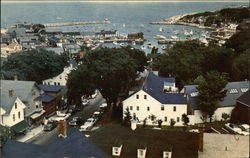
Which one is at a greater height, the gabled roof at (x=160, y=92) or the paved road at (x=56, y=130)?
the gabled roof at (x=160, y=92)

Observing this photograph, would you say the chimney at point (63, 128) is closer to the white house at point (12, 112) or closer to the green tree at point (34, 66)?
the white house at point (12, 112)

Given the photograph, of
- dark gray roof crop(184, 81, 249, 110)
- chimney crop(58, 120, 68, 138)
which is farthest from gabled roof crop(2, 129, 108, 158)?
dark gray roof crop(184, 81, 249, 110)

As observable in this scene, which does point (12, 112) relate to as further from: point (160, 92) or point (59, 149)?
point (59, 149)

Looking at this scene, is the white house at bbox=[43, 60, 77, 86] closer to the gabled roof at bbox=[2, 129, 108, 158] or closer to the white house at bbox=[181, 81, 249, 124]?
the white house at bbox=[181, 81, 249, 124]

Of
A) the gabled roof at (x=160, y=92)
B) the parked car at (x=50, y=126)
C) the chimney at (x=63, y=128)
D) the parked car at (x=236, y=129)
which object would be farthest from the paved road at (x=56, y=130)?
the parked car at (x=236, y=129)

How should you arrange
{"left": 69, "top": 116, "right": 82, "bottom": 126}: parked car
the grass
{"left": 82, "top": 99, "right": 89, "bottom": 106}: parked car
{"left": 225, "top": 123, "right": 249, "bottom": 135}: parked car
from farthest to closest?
{"left": 82, "top": 99, "right": 89, "bottom": 106}: parked car, {"left": 69, "top": 116, "right": 82, "bottom": 126}: parked car, {"left": 225, "top": 123, "right": 249, "bottom": 135}: parked car, the grass

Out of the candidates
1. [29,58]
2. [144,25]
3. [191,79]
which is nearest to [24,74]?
[29,58]
